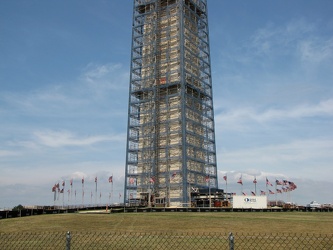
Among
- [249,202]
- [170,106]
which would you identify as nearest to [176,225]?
[249,202]

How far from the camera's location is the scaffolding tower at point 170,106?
11644cm

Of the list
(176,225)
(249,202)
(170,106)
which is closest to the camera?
(176,225)

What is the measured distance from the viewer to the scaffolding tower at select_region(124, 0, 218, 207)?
11644cm

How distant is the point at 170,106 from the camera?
124 meters

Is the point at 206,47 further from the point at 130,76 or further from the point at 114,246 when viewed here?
the point at 114,246

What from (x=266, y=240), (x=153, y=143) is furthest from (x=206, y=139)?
(x=266, y=240)

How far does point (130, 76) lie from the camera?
13275 cm

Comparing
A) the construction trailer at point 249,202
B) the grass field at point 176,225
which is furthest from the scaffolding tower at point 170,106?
the grass field at point 176,225

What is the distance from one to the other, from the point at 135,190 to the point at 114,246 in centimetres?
10071

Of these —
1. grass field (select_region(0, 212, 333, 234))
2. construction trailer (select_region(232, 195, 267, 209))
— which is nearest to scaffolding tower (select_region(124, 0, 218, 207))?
construction trailer (select_region(232, 195, 267, 209))

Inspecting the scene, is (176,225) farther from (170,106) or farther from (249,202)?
(170,106)

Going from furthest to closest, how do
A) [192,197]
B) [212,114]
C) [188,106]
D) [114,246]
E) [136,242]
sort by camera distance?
[212,114], [188,106], [192,197], [136,242], [114,246]

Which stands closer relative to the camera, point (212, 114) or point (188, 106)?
point (188, 106)

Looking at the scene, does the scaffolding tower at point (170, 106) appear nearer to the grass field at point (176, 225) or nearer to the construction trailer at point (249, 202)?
the construction trailer at point (249, 202)
